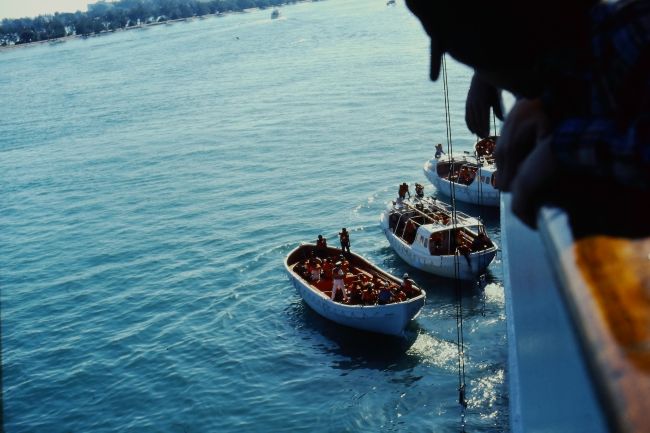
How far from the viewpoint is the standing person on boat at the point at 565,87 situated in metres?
1.32

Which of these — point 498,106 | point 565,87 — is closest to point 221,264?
point 498,106

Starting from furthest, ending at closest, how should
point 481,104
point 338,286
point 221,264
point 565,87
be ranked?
point 221,264
point 338,286
point 481,104
point 565,87

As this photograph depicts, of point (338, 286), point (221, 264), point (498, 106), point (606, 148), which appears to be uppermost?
point (606, 148)

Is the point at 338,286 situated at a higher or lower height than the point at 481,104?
lower

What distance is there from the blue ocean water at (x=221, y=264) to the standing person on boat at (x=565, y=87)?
16.7m

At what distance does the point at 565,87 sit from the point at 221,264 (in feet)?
95.5

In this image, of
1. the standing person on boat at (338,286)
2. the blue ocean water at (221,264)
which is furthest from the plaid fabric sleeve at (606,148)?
the standing person on boat at (338,286)

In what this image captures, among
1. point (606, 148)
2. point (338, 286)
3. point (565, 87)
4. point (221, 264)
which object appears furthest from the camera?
point (221, 264)

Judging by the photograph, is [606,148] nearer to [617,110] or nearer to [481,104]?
[617,110]

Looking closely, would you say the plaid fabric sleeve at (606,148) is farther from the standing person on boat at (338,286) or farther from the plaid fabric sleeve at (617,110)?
the standing person on boat at (338,286)

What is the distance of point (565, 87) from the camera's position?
1.61 meters

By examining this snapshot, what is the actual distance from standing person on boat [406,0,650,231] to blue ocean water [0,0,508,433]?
16704mm

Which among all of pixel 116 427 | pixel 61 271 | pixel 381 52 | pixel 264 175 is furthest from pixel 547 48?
pixel 381 52

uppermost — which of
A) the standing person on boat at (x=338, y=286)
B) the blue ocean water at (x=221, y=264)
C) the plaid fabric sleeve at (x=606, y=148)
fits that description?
the plaid fabric sleeve at (x=606, y=148)
